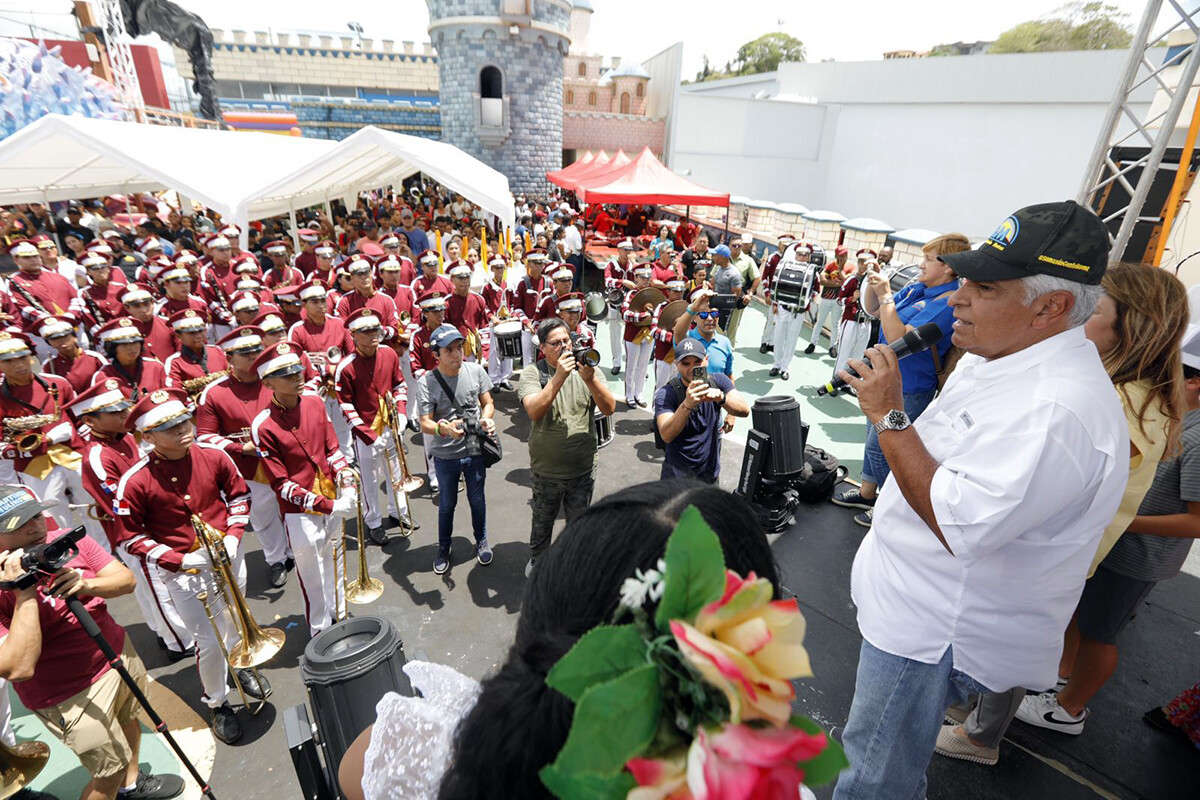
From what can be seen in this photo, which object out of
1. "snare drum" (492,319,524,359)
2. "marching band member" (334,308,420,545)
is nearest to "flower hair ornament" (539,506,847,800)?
"marching band member" (334,308,420,545)

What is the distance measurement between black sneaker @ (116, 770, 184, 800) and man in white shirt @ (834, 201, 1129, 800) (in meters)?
3.55

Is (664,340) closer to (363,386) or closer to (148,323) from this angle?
(363,386)

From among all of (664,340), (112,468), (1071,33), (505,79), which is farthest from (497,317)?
(1071,33)

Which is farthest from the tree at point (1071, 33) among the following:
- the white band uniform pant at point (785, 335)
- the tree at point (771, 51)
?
the white band uniform pant at point (785, 335)

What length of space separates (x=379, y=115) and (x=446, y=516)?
137ft

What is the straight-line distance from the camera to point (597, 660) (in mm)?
731

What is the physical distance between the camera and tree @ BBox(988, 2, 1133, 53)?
1537 inches

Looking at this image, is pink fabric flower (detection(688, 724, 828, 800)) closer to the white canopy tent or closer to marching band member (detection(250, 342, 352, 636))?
marching band member (detection(250, 342, 352, 636))

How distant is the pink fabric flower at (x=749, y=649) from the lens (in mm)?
649

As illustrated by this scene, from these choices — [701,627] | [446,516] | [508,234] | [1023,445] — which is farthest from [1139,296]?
[508,234]

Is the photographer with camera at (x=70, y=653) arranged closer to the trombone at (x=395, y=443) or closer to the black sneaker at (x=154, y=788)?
the black sneaker at (x=154, y=788)

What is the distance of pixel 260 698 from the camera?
3527 millimetres

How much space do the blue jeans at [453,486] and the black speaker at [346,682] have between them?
2.24 metres

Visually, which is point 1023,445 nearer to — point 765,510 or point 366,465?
point 765,510
